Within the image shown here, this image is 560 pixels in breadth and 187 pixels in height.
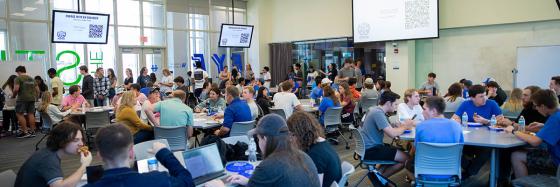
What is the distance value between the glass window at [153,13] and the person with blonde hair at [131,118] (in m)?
9.31

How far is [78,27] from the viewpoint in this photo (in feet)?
32.7

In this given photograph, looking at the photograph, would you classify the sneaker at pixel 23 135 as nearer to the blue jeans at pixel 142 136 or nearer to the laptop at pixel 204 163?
the blue jeans at pixel 142 136

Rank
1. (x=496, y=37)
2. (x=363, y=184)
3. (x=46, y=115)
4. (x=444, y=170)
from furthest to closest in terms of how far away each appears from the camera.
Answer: (x=496, y=37), (x=46, y=115), (x=363, y=184), (x=444, y=170)

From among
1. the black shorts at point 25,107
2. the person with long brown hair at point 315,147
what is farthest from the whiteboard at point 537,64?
the black shorts at point 25,107

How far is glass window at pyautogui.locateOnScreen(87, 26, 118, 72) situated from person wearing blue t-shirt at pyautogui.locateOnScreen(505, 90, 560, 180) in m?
11.4

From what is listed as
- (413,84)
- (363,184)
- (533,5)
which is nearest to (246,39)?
(413,84)

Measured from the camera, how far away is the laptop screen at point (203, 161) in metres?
2.72

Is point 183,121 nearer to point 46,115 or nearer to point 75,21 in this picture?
point 46,115

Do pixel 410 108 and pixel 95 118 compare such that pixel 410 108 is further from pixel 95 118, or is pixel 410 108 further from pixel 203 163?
pixel 95 118

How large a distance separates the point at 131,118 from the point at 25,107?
5.23m

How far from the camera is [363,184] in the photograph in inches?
204

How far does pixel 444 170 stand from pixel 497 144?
0.58 metres

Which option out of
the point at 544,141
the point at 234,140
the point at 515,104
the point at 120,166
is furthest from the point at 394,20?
the point at 120,166

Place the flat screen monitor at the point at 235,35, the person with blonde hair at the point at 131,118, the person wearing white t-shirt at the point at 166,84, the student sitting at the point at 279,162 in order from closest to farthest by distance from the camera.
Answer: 1. the student sitting at the point at 279,162
2. the person with blonde hair at the point at 131,118
3. the person wearing white t-shirt at the point at 166,84
4. the flat screen monitor at the point at 235,35
